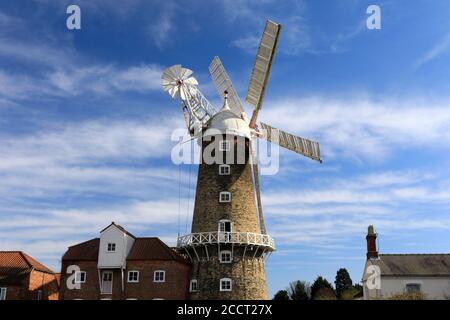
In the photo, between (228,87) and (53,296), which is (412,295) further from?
(53,296)

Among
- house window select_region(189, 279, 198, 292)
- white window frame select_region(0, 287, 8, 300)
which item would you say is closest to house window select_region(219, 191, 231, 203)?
house window select_region(189, 279, 198, 292)

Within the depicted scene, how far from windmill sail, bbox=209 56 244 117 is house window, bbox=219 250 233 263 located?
11258 millimetres

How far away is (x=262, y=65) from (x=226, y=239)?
540 inches

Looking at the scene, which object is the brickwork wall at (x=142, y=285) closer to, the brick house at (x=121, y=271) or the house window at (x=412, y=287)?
the brick house at (x=121, y=271)

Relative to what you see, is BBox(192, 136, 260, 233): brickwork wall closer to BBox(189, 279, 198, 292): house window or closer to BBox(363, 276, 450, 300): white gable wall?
BBox(189, 279, 198, 292): house window

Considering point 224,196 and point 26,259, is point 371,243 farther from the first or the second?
point 26,259

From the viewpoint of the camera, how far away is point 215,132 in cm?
4169

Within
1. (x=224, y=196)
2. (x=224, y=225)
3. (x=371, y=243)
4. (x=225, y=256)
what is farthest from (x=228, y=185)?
(x=371, y=243)

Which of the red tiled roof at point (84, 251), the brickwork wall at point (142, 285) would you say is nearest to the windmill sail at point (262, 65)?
the brickwork wall at point (142, 285)

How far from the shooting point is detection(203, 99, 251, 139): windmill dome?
136ft

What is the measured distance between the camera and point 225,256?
39.0 metres
